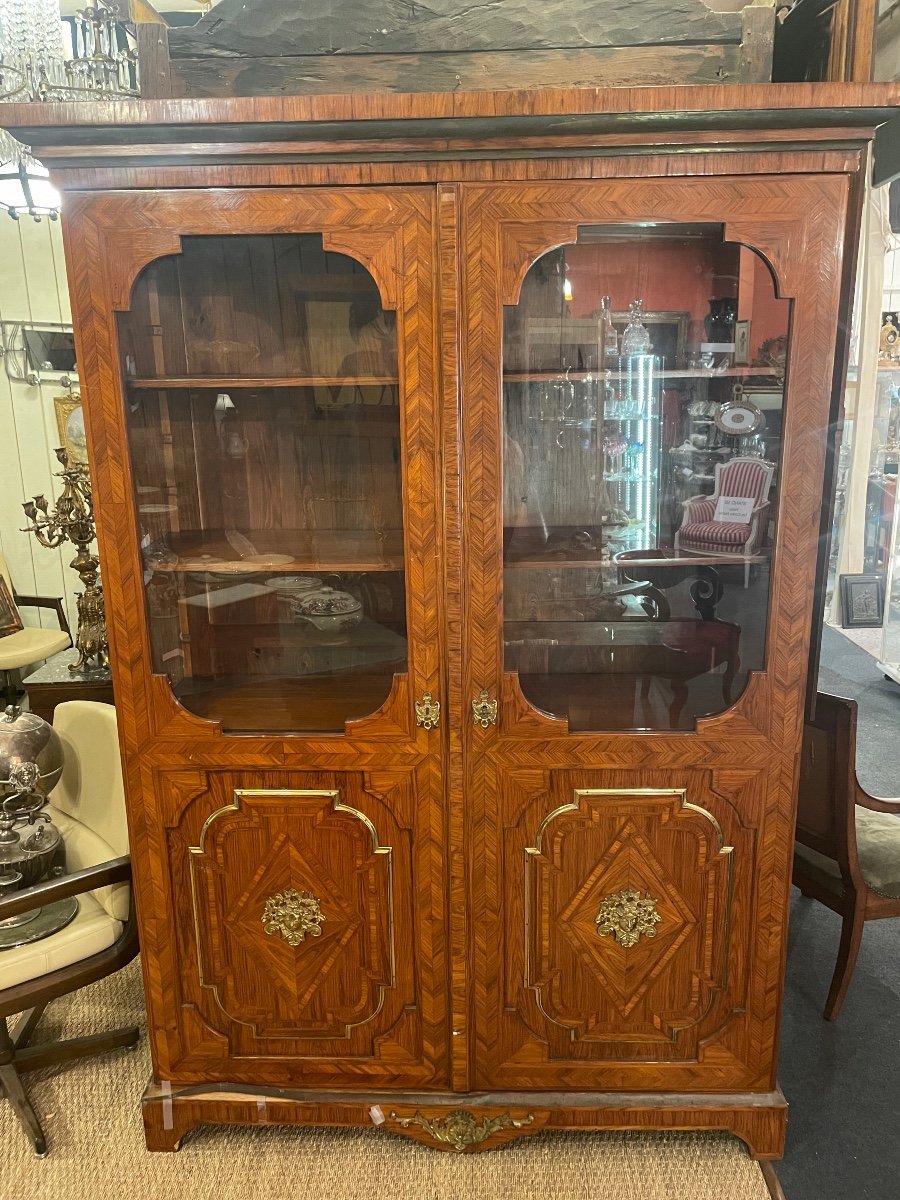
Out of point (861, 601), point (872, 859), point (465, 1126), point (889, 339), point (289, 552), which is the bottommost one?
point (465, 1126)

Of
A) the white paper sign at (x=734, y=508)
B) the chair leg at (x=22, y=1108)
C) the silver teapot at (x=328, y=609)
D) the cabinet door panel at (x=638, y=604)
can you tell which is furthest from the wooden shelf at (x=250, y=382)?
the chair leg at (x=22, y=1108)

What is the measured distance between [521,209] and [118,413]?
31.5 inches

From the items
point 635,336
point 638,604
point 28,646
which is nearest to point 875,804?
point 638,604

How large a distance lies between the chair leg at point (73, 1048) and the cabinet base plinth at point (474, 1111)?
33cm

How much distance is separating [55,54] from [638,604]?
6.79ft

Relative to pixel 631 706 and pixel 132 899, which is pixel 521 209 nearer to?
pixel 631 706


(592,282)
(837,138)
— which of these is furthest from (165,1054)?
(837,138)

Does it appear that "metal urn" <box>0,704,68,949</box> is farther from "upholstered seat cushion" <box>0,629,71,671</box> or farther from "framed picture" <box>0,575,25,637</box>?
"framed picture" <box>0,575,25,637</box>

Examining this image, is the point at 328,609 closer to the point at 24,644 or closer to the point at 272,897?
the point at 272,897

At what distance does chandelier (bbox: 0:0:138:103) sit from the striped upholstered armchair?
71.2 inches

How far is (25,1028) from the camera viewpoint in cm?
217

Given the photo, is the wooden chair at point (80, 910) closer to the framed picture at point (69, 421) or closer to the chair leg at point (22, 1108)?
the chair leg at point (22, 1108)

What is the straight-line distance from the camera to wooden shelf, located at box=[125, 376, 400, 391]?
5.24ft

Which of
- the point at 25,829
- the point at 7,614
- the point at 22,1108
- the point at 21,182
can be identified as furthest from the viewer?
the point at 7,614
